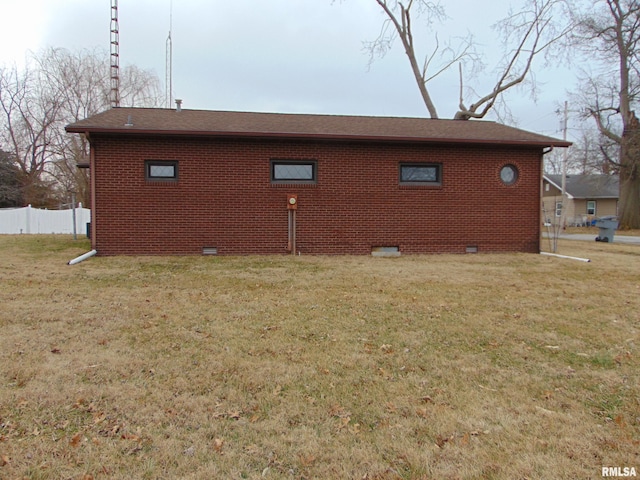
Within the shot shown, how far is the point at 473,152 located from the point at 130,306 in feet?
29.1

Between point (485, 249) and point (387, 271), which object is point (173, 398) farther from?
point (485, 249)

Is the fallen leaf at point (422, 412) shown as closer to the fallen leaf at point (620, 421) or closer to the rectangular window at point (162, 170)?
the fallen leaf at point (620, 421)

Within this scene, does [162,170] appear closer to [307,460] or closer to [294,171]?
[294,171]

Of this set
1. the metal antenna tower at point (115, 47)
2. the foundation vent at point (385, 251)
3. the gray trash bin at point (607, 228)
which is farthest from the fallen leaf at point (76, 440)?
the metal antenna tower at point (115, 47)

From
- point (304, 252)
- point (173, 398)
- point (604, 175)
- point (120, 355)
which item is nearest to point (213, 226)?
point (304, 252)

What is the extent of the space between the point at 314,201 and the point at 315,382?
733 cm

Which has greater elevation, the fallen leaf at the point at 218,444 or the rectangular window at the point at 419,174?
the rectangular window at the point at 419,174

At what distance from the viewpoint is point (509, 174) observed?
35.7 ft

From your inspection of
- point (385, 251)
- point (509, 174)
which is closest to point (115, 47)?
point (385, 251)

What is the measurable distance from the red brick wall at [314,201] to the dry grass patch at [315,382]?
3.75m

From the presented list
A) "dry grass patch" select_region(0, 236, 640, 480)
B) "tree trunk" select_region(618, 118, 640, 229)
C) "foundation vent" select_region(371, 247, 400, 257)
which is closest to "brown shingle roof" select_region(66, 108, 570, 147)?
"foundation vent" select_region(371, 247, 400, 257)

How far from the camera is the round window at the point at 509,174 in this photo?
1085 centimetres

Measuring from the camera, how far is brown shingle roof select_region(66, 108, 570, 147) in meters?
9.48

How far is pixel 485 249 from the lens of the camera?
10859 millimetres
